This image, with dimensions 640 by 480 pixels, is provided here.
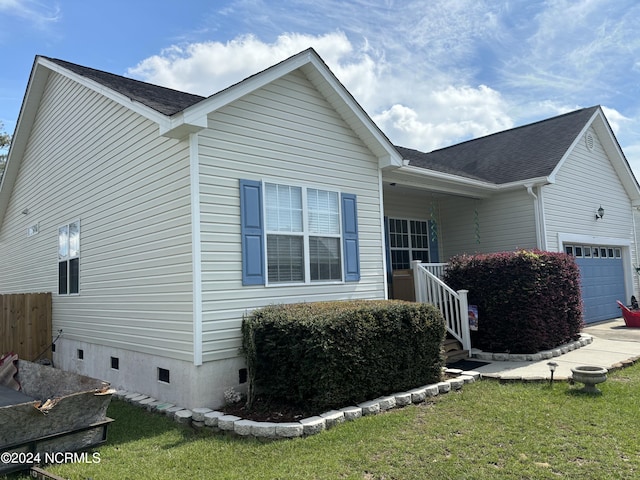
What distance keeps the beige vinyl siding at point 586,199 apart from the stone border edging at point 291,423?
6.91 meters

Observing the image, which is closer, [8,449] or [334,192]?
[8,449]

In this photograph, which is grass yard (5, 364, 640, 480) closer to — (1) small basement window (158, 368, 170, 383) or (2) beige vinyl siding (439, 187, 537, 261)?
(1) small basement window (158, 368, 170, 383)

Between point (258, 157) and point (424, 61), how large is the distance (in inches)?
228

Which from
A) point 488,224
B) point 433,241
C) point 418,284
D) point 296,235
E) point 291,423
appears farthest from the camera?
point 433,241

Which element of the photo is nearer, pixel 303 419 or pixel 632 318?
pixel 303 419

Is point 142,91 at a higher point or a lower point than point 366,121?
higher

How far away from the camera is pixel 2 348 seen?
10.3 meters

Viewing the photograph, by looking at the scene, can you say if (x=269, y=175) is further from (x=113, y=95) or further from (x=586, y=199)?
(x=586, y=199)

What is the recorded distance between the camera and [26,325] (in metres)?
10.3

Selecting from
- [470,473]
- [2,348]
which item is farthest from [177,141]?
[2,348]

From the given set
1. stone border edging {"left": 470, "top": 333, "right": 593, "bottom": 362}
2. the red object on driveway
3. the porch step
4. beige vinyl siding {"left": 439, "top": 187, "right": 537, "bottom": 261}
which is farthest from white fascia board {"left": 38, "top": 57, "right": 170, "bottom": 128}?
the red object on driveway

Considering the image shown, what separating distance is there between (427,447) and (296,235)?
3693 millimetres

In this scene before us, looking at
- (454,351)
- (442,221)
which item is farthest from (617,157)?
(454,351)

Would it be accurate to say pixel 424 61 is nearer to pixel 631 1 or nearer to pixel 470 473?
pixel 631 1
